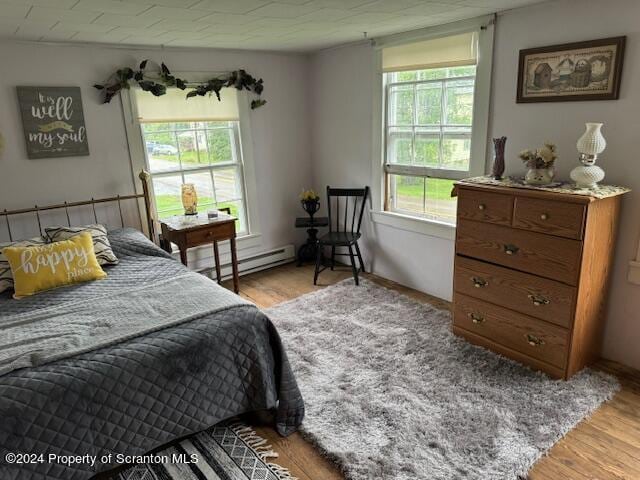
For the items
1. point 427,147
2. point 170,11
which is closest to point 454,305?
point 427,147

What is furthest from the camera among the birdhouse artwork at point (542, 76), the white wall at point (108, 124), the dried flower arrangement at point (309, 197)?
the dried flower arrangement at point (309, 197)

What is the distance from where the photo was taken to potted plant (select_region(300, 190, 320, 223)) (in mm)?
4172

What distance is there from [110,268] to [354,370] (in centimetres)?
163

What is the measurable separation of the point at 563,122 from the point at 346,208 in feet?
6.71

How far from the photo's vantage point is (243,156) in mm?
4043

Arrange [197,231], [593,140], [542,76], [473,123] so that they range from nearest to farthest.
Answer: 1. [593,140]
2. [542,76]
3. [473,123]
4. [197,231]

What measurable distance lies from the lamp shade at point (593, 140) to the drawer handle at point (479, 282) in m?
0.90

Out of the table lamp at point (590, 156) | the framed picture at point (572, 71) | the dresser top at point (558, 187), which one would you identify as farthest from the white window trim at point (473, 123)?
the table lamp at point (590, 156)

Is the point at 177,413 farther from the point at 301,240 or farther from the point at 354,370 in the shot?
the point at 301,240

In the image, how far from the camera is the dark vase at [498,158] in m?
2.66

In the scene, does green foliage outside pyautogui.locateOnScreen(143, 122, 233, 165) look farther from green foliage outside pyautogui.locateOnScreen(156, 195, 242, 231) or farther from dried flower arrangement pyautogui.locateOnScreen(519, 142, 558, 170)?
dried flower arrangement pyautogui.locateOnScreen(519, 142, 558, 170)

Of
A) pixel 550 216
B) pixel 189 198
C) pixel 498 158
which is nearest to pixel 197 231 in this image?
pixel 189 198

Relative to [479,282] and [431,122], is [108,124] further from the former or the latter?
[479,282]

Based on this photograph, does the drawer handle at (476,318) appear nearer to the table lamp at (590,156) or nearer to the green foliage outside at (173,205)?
the table lamp at (590,156)
